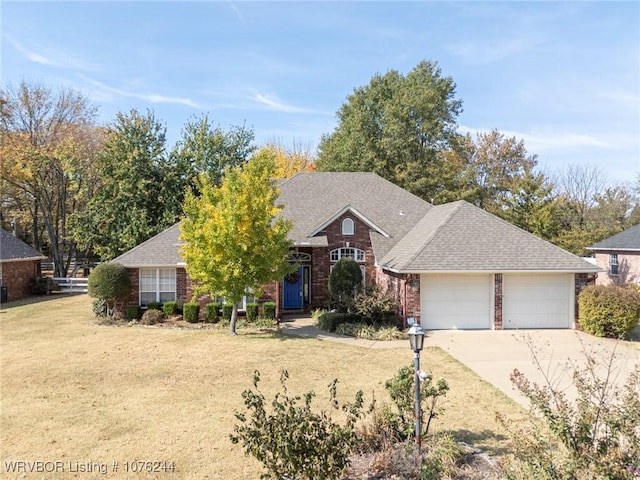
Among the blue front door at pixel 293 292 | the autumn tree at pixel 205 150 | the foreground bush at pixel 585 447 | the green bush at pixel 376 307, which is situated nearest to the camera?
the foreground bush at pixel 585 447

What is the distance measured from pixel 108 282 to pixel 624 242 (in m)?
30.4

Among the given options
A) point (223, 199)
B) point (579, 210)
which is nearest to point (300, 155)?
point (579, 210)

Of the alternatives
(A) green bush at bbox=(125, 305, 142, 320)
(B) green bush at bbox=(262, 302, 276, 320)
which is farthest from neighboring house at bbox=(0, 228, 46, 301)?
(B) green bush at bbox=(262, 302, 276, 320)

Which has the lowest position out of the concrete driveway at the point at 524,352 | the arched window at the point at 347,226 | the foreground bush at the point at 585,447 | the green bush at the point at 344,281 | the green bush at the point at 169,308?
the concrete driveway at the point at 524,352

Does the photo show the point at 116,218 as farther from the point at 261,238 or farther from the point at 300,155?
the point at 300,155

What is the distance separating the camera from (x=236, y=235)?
1447 centimetres

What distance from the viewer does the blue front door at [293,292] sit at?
20406mm

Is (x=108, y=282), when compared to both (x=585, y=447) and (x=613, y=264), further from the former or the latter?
(x=613, y=264)

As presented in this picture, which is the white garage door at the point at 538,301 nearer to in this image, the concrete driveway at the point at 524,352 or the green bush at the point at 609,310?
the concrete driveway at the point at 524,352

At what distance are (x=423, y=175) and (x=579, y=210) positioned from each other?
19548mm

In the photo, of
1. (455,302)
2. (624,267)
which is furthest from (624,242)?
(455,302)

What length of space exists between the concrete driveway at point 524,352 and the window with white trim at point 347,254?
416 cm

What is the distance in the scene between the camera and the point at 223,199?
1512cm

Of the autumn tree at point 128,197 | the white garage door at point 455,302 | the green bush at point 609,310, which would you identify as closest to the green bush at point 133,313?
the autumn tree at point 128,197
